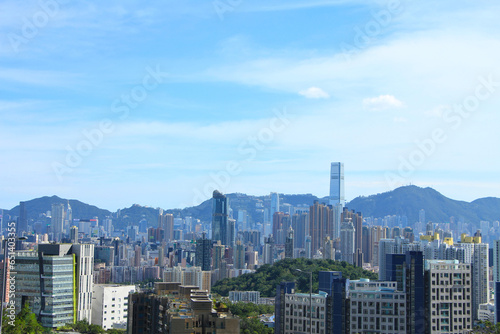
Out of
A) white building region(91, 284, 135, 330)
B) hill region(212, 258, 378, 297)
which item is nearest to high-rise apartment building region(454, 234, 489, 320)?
hill region(212, 258, 378, 297)

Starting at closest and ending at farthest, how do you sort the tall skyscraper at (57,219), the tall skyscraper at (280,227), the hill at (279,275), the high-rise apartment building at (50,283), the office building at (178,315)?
1. the office building at (178,315)
2. the high-rise apartment building at (50,283)
3. the hill at (279,275)
4. the tall skyscraper at (57,219)
5. the tall skyscraper at (280,227)

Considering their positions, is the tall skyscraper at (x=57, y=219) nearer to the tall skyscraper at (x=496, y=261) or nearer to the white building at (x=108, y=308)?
the white building at (x=108, y=308)

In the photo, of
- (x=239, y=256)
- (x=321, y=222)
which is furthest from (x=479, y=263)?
(x=321, y=222)

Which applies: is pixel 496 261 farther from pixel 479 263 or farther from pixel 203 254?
pixel 203 254

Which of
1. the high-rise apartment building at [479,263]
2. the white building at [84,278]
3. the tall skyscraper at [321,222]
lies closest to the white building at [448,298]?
the white building at [84,278]

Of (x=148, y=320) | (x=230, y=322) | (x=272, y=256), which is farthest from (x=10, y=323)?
(x=272, y=256)

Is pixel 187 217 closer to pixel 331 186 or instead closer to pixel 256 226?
pixel 256 226

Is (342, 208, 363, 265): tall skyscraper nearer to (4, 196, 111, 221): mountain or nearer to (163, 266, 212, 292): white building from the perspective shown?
(163, 266, 212, 292): white building
